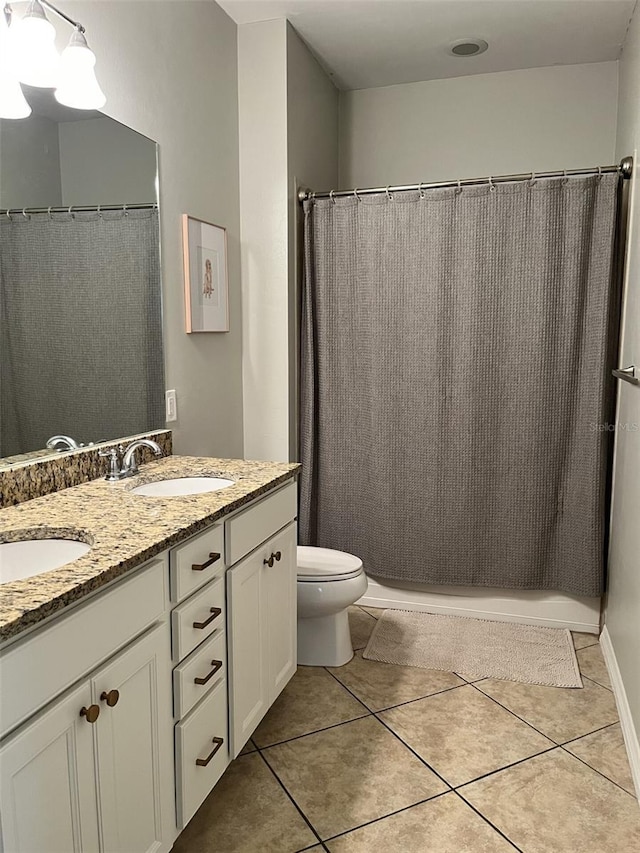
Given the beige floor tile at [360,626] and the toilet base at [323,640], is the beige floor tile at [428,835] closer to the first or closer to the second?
the toilet base at [323,640]

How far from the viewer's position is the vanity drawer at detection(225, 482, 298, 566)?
5.52ft

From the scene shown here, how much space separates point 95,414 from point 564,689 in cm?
185

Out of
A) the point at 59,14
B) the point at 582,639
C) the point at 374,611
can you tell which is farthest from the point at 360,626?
the point at 59,14

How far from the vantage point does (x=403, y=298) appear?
2.84 meters

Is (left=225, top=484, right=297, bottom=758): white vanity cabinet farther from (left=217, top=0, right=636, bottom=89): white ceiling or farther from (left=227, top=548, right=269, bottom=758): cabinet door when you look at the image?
(left=217, top=0, right=636, bottom=89): white ceiling

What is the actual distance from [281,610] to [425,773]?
2.01 feet

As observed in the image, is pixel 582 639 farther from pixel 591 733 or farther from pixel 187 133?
pixel 187 133

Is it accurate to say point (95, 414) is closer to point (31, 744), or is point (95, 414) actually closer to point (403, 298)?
point (31, 744)

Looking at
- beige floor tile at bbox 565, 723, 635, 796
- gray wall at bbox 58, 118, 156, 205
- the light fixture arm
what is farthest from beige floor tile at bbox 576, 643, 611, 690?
the light fixture arm

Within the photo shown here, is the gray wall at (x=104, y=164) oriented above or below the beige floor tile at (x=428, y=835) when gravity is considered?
above

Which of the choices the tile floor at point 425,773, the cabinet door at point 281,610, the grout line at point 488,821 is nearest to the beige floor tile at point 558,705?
the tile floor at point 425,773

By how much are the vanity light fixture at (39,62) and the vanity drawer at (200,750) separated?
1.46 m

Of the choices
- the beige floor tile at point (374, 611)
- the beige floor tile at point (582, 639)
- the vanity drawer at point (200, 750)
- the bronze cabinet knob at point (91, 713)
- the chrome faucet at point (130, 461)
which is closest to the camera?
the bronze cabinet knob at point (91, 713)

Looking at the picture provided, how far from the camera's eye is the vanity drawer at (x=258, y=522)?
1683mm
